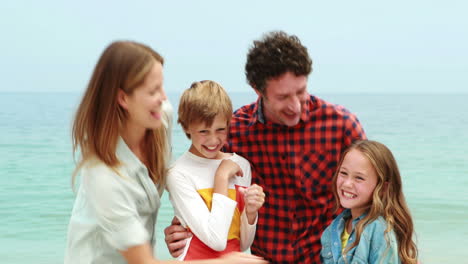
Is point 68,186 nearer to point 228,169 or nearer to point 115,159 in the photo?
point 228,169

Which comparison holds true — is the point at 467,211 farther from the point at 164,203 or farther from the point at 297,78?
the point at 297,78

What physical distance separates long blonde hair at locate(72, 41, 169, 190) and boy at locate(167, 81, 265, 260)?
1.31 ft

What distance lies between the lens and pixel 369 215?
252 cm

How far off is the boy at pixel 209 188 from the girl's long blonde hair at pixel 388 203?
456mm

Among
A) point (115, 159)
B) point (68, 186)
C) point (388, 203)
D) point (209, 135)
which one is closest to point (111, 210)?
point (115, 159)

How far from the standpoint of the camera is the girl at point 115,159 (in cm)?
208

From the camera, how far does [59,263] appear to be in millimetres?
6441

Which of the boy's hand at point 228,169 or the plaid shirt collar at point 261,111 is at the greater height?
the plaid shirt collar at point 261,111

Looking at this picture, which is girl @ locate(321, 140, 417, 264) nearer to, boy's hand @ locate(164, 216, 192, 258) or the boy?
the boy

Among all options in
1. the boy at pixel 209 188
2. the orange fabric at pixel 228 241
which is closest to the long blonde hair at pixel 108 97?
the boy at pixel 209 188

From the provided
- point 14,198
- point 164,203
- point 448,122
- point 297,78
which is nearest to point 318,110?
point 297,78

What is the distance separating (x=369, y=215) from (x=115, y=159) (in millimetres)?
1072

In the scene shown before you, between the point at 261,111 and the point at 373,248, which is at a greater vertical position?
the point at 261,111

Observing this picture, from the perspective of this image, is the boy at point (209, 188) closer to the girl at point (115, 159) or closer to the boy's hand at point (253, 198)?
the boy's hand at point (253, 198)
